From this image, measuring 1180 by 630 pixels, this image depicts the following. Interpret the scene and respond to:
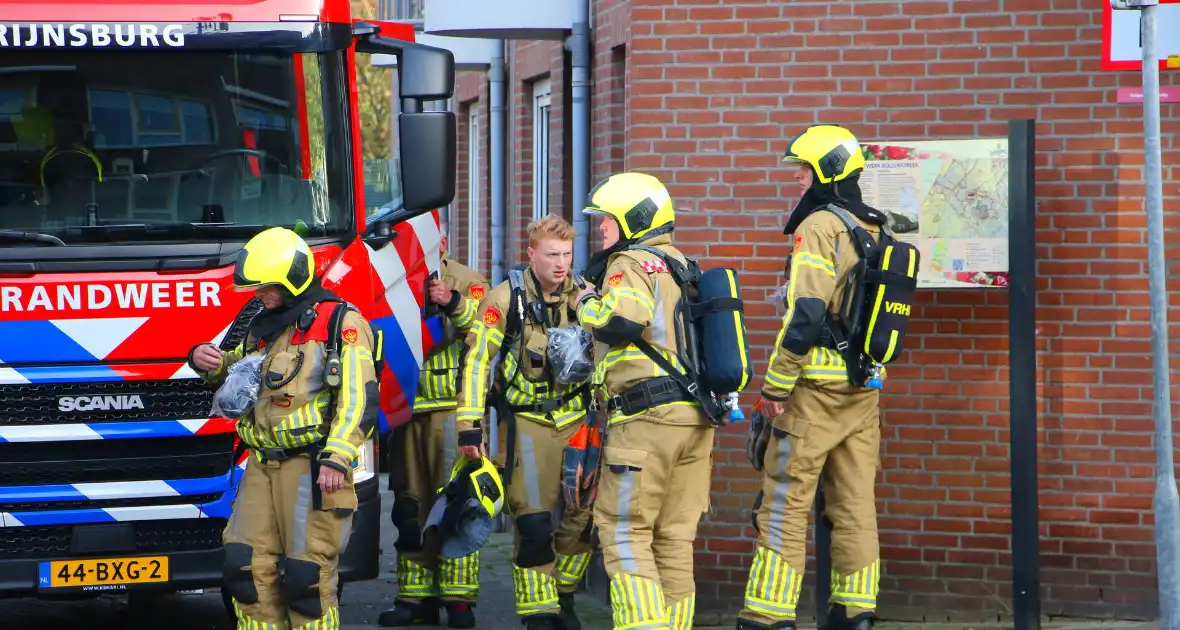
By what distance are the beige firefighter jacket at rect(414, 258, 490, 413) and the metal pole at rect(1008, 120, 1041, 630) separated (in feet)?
7.89

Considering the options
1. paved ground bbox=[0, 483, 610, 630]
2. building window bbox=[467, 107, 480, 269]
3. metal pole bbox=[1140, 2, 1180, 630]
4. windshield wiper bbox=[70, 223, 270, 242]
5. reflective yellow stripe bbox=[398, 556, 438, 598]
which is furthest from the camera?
building window bbox=[467, 107, 480, 269]

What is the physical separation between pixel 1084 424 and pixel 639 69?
102 inches

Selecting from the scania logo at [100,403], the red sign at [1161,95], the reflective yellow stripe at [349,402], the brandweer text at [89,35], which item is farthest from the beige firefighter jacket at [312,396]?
the red sign at [1161,95]

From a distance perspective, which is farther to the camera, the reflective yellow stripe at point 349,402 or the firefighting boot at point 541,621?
the firefighting boot at point 541,621

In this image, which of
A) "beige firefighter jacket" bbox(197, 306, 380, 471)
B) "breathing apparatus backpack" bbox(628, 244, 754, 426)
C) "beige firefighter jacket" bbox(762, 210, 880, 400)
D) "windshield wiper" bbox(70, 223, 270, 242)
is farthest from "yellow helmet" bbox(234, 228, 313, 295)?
"beige firefighter jacket" bbox(762, 210, 880, 400)

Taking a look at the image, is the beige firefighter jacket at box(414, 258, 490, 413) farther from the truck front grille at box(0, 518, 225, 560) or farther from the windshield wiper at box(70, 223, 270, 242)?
the truck front grille at box(0, 518, 225, 560)

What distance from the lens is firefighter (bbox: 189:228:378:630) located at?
6.16 m

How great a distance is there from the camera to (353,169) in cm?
741

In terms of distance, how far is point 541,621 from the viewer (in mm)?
7609

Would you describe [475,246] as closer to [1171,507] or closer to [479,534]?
[479,534]

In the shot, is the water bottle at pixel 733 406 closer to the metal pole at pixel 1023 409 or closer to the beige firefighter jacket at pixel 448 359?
the metal pole at pixel 1023 409

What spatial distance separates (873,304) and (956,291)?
41.7 inches

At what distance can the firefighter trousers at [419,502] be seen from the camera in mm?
8070

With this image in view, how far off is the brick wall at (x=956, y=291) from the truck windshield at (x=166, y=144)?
163 cm
